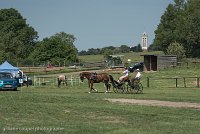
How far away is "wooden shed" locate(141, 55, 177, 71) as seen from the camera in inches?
3211

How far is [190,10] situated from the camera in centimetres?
12438

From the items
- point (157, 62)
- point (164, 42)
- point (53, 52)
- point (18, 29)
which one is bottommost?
point (157, 62)

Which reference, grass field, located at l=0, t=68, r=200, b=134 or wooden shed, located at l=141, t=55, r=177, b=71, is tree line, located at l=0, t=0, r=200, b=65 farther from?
grass field, located at l=0, t=68, r=200, b=134

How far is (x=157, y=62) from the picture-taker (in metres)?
81.7

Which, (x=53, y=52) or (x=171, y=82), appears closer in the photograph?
(x=171, y=82)

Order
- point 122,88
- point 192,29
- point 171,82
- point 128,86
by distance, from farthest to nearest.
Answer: point 192,29 < point 171,82 < point 128,86 < point 122,88

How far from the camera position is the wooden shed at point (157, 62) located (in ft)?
268

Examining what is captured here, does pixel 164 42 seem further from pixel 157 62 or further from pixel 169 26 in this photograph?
pixel 157 62

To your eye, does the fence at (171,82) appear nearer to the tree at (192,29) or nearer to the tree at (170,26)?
the tree at (192,29)

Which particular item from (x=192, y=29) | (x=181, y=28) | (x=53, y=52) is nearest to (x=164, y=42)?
(x=181, y=28)

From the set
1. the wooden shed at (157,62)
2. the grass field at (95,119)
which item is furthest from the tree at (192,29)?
the grass field at (95,119)

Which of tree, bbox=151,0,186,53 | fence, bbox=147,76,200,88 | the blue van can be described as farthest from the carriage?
tree, bbox=151,0,186,53

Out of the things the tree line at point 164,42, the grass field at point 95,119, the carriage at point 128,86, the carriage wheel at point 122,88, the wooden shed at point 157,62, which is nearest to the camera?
the grass field at point 95,119

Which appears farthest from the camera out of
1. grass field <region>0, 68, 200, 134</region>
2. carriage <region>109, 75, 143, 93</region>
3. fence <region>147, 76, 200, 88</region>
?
fence <region>147, 76, 200, 88</region>
